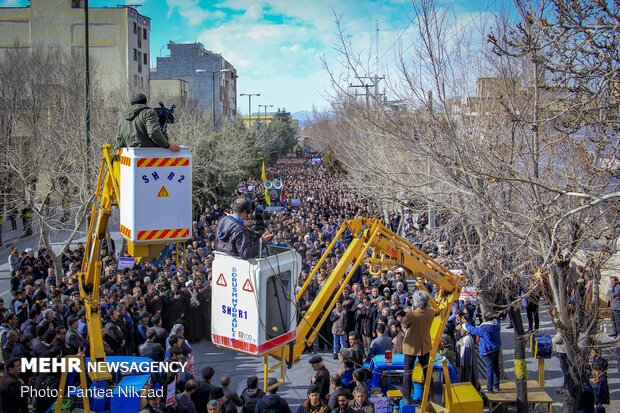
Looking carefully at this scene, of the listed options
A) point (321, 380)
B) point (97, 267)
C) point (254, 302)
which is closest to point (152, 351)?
point (97, 267)

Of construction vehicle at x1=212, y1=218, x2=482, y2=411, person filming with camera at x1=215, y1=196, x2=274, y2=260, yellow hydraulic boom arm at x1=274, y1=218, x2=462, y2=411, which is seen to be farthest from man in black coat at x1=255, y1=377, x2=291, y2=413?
person filming with camera at x1=215, y1=196, x2=274, y2=260

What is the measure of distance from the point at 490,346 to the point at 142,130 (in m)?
6.70

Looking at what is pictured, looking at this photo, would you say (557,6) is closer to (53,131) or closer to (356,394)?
(356,394)

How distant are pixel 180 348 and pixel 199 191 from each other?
17.6 metres

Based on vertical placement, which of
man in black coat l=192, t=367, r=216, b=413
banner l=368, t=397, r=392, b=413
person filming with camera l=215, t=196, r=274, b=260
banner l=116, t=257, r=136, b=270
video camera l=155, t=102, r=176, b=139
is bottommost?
banner l=368, t=397, r=392, b=413

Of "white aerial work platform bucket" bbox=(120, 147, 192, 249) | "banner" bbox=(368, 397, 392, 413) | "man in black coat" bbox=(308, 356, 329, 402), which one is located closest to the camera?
"white aerial work platform bucket" bbox=(120, 147, 192, 249)

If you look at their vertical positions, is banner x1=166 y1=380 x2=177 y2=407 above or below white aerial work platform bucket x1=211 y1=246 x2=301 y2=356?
below

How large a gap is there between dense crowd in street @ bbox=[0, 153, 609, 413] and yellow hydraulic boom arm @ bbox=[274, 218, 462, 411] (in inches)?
11.8

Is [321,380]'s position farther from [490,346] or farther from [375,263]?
[490,346]

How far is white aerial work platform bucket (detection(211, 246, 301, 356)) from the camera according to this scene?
220 inches

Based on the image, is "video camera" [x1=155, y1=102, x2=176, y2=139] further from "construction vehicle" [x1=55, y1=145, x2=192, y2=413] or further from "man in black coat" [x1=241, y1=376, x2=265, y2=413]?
"man in black coat" [x1=241, y1=376, x2=265, y2=413]

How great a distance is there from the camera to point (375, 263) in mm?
8727

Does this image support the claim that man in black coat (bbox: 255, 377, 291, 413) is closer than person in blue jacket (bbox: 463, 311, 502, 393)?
Yes

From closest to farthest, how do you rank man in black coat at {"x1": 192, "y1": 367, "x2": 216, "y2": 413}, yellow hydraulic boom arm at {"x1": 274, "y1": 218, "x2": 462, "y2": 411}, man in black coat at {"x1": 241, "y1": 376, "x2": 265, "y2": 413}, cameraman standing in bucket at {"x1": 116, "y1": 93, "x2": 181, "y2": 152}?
cameraman standing in bucket at {"x1": 116, "y1": 93, "x2": 181, "y2": 152} < yellow hydraulic boom arm at {"x1": 274, "y1": 218, "x2": 462, "y2": 411} < man in black coat at {"x1": 241, "y1": 376, "x2": 265, "y2": 413} < man in black coat at {"x1": 192, "y1": 367, "x2": 216, "y2": 413}
